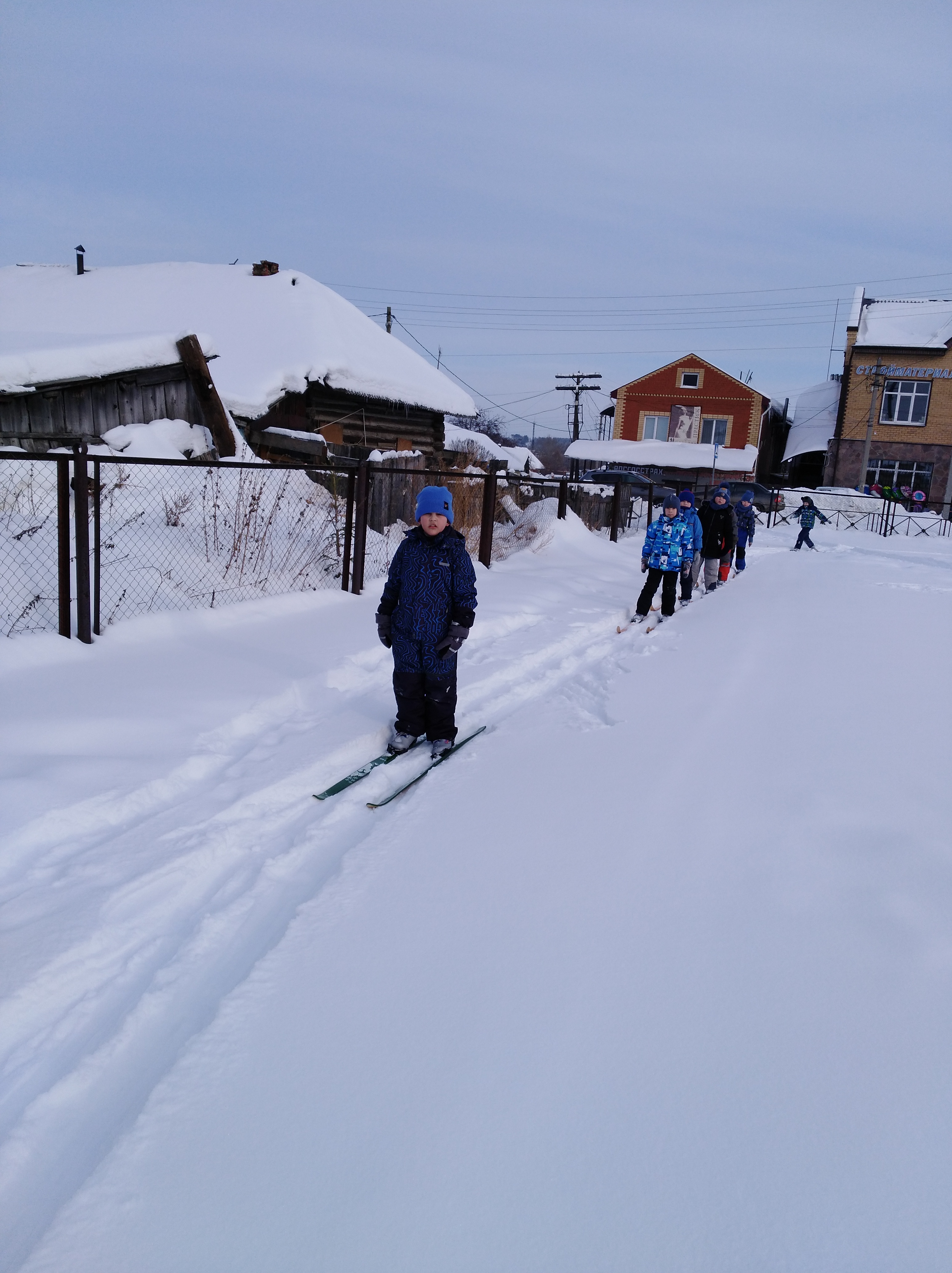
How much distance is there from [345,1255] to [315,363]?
16099mm

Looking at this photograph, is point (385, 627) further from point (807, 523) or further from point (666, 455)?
point (666, 455)

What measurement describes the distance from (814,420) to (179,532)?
40838 millimetres

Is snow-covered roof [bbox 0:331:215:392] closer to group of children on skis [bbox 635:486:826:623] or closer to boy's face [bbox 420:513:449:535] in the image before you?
group of children on skis [bbox 635:486:826:623]

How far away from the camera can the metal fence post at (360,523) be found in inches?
336

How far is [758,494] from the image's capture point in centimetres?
3488

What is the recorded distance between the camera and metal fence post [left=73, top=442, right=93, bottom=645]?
5.66m

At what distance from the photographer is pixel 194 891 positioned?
121 inches

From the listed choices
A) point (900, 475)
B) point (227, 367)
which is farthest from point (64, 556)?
point (900, 475)

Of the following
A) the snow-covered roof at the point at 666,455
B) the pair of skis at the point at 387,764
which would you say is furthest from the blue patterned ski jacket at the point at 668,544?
the snow-covered roof at the point at 666,455

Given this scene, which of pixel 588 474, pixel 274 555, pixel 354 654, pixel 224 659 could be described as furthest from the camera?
pixel 588 474

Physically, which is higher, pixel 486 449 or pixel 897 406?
pixel 897 406

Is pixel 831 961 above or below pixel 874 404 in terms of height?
below

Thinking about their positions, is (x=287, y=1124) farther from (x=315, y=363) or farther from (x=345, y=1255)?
(x=315, y=363)

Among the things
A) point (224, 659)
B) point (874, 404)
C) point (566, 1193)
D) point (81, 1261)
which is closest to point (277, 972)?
point (81, 1261)
